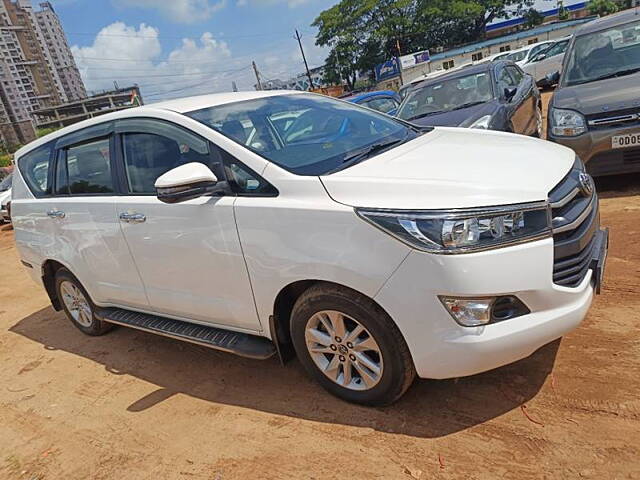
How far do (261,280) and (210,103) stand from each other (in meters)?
1.36

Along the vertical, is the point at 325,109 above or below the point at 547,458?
above

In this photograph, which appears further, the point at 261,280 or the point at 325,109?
the point at 325,109

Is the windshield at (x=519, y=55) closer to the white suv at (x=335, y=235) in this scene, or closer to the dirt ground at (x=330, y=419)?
the dirt ground at (x=330, y=419)

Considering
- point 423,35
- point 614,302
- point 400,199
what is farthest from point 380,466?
point 423,35

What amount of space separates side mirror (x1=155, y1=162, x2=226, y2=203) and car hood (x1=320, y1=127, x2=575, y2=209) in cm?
A: 68

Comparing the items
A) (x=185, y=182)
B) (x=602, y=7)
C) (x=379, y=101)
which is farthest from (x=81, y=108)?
(x=185, y=182)

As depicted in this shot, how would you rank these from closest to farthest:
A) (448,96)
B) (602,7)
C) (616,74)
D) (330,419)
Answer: (330,419) → (616,74) → (448,96) → (602,7)

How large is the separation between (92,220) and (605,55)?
18.6 ft

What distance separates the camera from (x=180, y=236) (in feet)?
9.64

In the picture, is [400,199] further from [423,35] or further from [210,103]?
[423,35]

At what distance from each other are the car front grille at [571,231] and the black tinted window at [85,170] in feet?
9.60

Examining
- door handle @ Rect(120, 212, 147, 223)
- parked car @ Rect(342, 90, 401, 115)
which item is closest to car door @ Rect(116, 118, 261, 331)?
door handle @ Rect(120, 212, 147, 223)

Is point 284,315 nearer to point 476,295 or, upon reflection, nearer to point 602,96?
point 476,295

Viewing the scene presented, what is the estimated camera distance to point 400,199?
2186 mm
